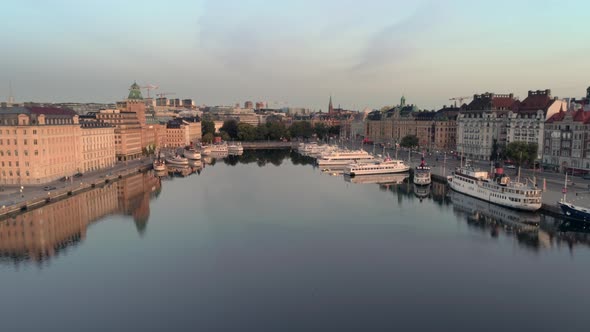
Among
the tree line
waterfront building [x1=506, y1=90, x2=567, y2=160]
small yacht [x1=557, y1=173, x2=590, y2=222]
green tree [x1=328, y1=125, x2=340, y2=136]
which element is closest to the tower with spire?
the tree line

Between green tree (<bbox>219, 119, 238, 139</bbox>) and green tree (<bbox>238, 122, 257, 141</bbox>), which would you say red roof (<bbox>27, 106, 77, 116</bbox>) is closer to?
green tree (<bbox>238, 122, 257, 141</bbox>)

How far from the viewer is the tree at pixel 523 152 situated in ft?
186

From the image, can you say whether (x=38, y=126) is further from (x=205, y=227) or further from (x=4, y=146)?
(x=205, y=227)

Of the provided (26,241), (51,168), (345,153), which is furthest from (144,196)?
(345,153)

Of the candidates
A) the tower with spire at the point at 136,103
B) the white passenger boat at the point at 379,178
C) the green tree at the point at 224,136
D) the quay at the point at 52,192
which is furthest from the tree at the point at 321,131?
the quay at the point at 52,192

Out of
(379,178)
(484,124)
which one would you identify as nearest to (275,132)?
(484,124)

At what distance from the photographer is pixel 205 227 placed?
1425 inches

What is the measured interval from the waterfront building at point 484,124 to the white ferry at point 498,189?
77.0ft

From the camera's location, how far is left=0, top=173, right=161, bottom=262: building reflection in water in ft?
97.6

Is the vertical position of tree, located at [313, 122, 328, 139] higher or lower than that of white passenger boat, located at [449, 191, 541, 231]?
higher

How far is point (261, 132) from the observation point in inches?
5541

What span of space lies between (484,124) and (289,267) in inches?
2340

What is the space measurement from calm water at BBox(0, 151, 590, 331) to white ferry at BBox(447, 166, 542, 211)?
151cm

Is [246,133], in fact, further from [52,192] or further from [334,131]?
[52,192]
